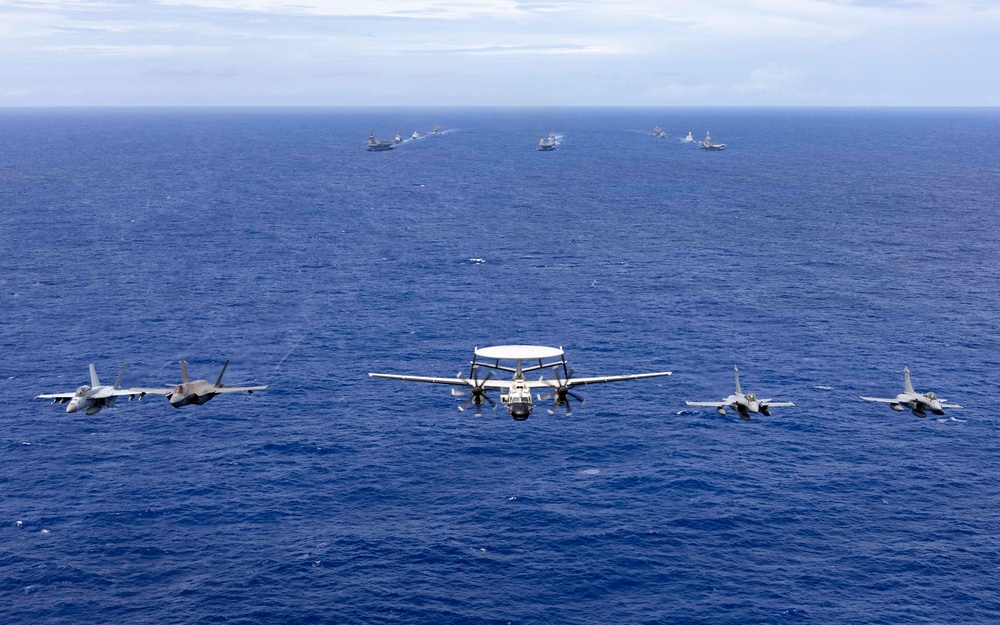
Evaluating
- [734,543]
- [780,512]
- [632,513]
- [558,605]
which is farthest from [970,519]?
[558,605]

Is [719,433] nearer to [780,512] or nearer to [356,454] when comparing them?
[780,512]

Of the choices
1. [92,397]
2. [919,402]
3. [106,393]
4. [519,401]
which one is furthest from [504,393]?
[919,402]

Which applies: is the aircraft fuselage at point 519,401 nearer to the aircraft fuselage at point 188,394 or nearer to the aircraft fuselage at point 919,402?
the aircraft fuselage at point 188,394

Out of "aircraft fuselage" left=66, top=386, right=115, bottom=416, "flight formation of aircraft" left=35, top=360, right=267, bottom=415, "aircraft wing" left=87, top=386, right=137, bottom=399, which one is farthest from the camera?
"aircraft wing" left=87, top=386, right=137, bottom=399

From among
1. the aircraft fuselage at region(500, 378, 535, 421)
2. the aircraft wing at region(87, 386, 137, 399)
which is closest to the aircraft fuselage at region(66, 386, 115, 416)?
the aircraft wing at region(87, 386, 137, 399)

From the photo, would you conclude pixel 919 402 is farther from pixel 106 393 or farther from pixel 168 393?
pixel 106 393

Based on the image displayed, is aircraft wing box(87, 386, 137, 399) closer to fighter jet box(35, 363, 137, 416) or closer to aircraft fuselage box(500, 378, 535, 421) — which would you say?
fighter jet box(35, 363, 137, 416)

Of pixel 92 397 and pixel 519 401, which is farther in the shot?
pixel 92 397

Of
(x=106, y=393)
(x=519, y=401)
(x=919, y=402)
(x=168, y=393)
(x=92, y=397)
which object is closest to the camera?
(x=519, y=401)

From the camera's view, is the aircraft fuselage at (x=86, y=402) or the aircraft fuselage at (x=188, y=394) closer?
the aircraft fuselage at (x=188, y=394)

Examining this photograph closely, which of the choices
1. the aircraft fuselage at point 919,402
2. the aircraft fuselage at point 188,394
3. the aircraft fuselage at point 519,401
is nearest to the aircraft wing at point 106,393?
the aircraft fuselage at point 188,394

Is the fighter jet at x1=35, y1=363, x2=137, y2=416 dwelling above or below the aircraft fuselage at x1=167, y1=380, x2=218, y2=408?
below

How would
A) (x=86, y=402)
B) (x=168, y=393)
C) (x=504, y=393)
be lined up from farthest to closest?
1. (x=86, y=402)
2. (x=504, y=393)
3. (x=168, y=393)
